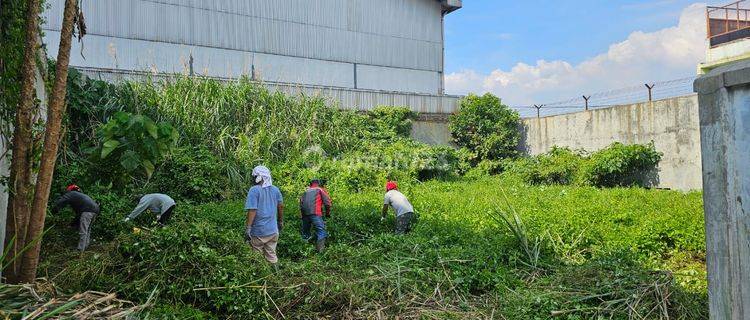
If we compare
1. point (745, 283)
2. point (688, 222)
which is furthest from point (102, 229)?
point (688, 222)

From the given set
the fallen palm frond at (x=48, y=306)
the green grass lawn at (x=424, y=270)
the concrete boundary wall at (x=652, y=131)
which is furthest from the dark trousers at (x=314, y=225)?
the concrete boundary wall at (x=652, y=131)

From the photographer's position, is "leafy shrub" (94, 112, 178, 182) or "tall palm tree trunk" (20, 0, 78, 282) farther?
"leafy shrub" (94, 112, 178, 182)

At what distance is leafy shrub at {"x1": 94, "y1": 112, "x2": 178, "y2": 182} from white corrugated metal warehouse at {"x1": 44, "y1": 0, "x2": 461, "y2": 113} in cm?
738

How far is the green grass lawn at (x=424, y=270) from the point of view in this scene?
5.01 metres

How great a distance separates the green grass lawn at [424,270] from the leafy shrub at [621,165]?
555 cm

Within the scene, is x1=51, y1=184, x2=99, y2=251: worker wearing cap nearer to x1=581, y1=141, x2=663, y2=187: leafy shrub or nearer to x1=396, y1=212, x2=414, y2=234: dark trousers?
x1=396, y1=212, x2=414, y2=234: dark trousers

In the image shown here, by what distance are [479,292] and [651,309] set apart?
6.14ft

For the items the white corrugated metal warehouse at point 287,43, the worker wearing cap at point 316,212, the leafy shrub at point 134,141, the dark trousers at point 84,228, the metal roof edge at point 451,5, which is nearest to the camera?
the leafy shrub at point 134,141

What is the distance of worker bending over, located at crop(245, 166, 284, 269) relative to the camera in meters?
6.73

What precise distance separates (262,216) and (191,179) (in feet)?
17.2

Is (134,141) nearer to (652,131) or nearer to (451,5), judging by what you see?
(652,131)

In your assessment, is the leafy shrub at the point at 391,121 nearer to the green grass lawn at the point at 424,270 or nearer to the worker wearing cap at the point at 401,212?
the worker wearing cap at the point at 401,212

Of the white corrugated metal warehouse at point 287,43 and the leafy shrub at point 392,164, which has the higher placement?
the white corrugated metal warehouse at point 287,43

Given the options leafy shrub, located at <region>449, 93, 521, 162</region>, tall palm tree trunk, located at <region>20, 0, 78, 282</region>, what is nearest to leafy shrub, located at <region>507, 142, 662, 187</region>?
leafy shrub, located at <region>449, 93, 521, 162</region>
